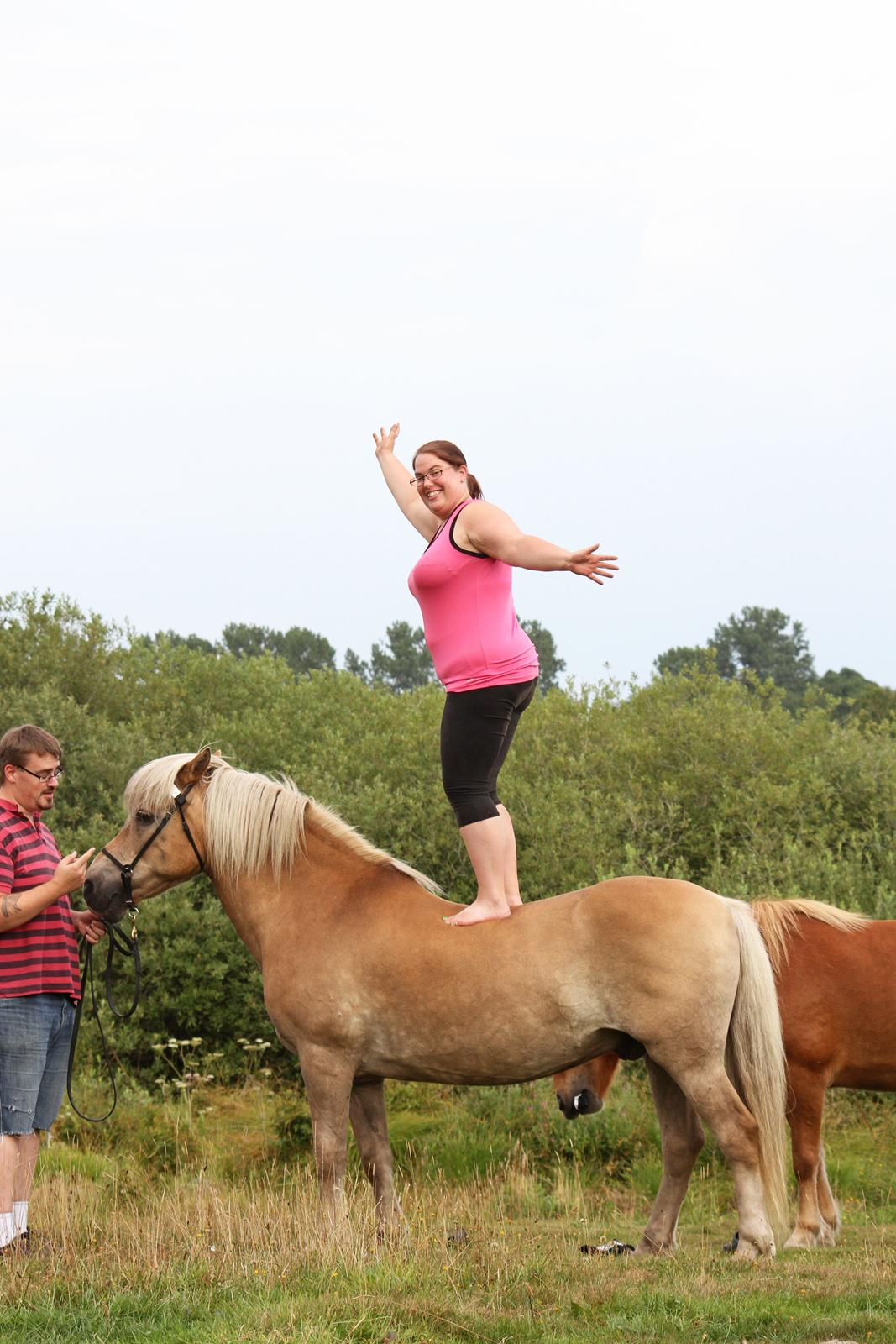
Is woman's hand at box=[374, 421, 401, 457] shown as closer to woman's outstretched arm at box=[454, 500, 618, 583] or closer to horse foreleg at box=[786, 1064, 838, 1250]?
woman's outstretched arm at box=[454, 500, 618, 583]

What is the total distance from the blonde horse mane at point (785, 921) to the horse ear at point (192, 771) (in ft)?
9.52

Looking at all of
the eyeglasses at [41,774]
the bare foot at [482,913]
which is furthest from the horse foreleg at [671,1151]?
the eyeglasses at [41,774]

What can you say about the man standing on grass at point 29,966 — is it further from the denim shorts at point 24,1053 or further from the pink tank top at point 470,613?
the pink tank top at point 470,613

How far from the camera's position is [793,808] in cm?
1553

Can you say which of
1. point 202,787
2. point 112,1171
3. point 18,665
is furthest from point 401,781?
point 202,787

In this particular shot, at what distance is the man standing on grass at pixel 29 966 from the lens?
4.87 m

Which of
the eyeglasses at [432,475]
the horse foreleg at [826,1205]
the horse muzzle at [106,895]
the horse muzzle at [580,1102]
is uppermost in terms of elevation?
the eyeglasses at [432,475]

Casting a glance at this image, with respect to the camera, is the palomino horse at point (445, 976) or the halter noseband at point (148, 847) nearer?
the palomino horse at point (445, 976)

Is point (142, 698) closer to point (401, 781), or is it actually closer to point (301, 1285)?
point (401, 781)

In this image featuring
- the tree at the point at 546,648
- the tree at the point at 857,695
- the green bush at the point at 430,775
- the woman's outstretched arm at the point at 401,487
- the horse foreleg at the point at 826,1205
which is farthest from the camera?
the tree at the point at 546,648

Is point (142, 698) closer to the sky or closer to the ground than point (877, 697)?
closer to the ground

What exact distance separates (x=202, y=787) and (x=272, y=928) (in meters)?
0.71

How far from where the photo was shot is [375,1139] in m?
5.61

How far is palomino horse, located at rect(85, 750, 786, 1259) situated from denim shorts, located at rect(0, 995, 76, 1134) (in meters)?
0.54
